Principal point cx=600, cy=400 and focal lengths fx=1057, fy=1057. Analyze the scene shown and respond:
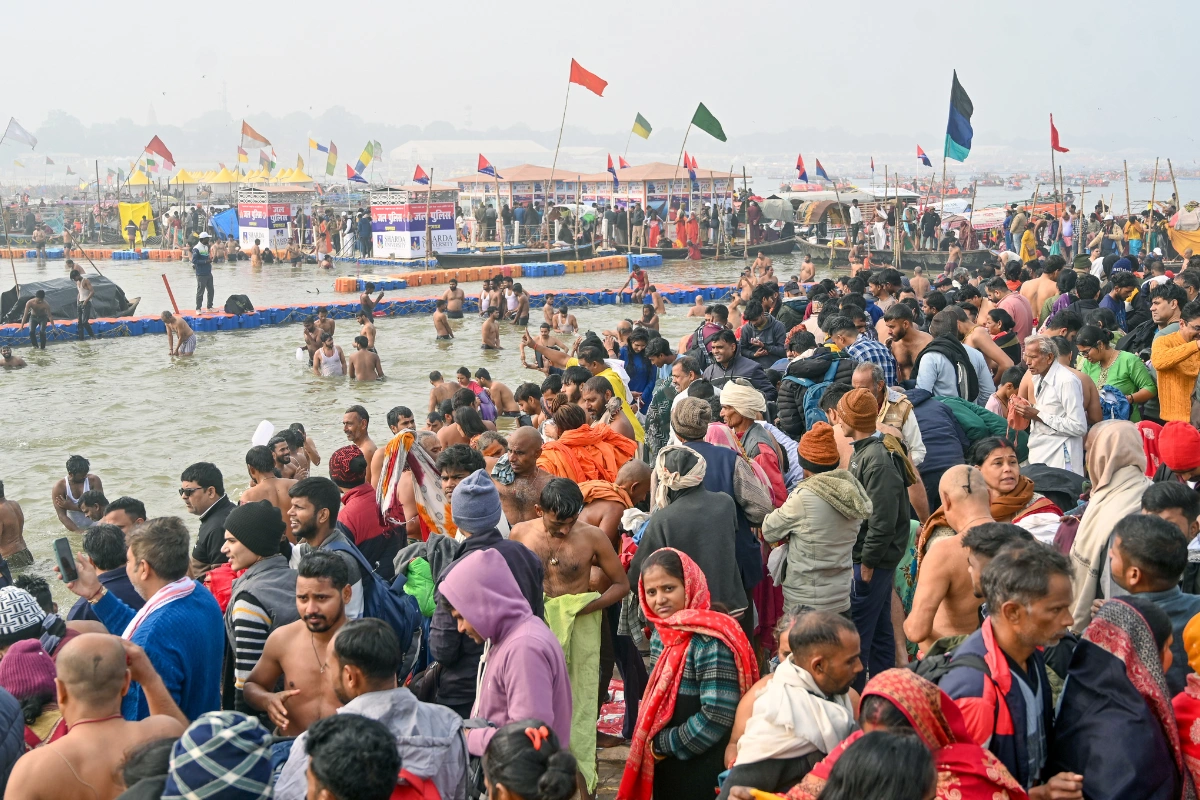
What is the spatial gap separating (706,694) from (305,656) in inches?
53.3

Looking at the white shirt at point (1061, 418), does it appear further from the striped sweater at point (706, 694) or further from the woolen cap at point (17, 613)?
the woolen cap at point (17, 613)

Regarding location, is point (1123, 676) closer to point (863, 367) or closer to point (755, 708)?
point (755, 708)

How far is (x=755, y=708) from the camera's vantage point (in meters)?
3.01

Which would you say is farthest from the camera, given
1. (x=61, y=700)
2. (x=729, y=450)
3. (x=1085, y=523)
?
(x=729, y=450)

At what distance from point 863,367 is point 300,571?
10.5 feet

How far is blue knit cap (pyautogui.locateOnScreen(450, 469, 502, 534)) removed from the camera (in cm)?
378

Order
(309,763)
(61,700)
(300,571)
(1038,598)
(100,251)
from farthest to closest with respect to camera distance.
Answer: (100,251) < (300,571) < (61,700) < (1038,598) < (309,763)

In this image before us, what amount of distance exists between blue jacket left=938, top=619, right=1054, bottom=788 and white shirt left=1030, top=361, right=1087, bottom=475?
3.84 metres

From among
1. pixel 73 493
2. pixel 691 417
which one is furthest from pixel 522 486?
pixel 73 493

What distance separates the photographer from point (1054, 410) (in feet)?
20.5

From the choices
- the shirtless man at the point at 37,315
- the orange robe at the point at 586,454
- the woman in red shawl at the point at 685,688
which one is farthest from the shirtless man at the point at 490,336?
the woman in red shawl at the point at 685,688

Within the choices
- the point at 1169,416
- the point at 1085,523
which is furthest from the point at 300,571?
the point at 1169,416

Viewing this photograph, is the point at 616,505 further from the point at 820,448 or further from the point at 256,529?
the point at 256,529

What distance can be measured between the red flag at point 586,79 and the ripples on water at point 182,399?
16.0 feet
